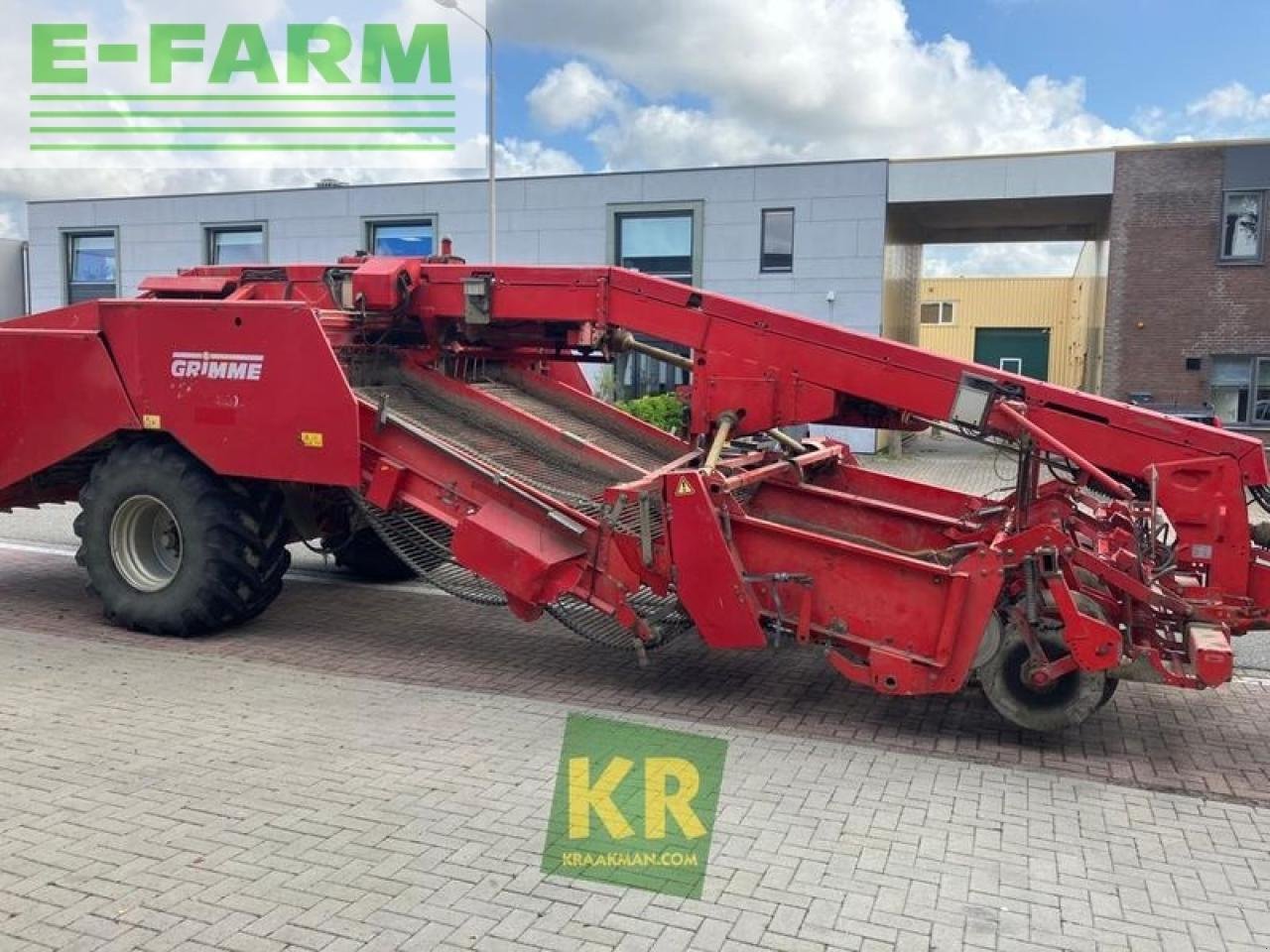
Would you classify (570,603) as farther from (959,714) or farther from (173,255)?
(173,255)

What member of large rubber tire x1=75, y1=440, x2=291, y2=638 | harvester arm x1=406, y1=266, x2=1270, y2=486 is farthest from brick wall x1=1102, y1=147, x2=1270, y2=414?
large rubber tire x1=75, y1=440, x2=291, y2=638

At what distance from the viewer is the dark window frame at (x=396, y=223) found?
86.0 ft

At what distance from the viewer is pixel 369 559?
9117 mm

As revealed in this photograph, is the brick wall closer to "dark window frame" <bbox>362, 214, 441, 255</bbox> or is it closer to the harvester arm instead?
"dark window frame" <bbox>362, 214, 441, 255</bbox>

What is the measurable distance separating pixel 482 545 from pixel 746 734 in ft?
5.94

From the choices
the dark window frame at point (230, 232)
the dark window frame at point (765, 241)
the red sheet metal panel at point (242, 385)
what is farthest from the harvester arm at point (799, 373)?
the dark window frame at point (230, 232)

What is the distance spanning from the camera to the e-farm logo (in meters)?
4.07

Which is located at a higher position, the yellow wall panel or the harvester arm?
the yellow wall panel

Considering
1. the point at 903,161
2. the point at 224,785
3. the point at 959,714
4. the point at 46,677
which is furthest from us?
the point at 903,161

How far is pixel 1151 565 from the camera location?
5.25 m

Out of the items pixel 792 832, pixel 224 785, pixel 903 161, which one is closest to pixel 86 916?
pixel 224 785

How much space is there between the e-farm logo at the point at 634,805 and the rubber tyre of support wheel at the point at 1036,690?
1372mm

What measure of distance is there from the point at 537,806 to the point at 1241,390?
22494mm

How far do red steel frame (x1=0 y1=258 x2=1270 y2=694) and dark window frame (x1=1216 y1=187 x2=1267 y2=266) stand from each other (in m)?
18.5
